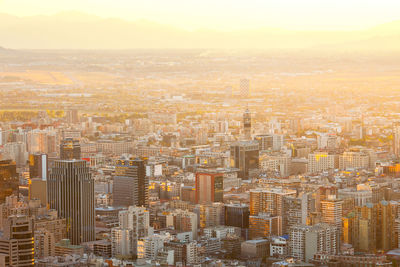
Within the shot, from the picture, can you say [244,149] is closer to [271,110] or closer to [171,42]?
[271,110]

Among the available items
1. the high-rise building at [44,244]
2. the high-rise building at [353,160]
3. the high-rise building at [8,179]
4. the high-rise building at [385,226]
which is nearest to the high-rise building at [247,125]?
the high-rise building at [353,160]

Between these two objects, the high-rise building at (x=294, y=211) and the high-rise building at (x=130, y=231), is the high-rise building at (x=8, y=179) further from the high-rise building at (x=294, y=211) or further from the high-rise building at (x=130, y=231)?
the high-rise building at (x=294, y=211)

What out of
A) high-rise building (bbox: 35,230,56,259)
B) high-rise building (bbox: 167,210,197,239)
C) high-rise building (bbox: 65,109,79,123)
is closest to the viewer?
high-rise building (bbox: 35,230,56,259)

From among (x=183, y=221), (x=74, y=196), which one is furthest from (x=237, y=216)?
(x=74, y=196)

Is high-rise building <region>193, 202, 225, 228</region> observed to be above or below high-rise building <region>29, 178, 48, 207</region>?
below

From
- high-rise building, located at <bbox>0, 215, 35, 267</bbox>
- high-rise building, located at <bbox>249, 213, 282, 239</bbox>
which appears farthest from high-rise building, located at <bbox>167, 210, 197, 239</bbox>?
high-rise building, located at <bbox>0, 215, 35, 267</bbox>

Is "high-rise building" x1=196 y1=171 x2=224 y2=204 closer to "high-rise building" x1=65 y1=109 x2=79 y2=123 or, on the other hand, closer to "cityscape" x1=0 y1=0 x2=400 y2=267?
"cityscape" x1=0 y1=0 x2=400 y2=267

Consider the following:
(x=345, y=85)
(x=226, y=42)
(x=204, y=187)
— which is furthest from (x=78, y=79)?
(x=345, y=85)
